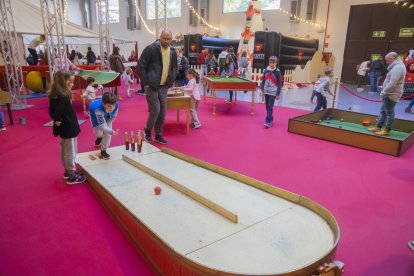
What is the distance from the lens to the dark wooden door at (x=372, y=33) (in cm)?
1277

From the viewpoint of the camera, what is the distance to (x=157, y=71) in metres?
4.62

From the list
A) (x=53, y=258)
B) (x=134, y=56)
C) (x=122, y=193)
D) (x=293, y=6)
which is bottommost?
(x=53, y=258)

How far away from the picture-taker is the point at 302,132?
567 centimetres

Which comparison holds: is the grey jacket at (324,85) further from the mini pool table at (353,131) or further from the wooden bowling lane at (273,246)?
the wooden bowling lane at (273,246)

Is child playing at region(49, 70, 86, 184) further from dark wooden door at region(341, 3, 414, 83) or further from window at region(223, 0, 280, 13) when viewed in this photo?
window at region(223, 0, 280, 13)

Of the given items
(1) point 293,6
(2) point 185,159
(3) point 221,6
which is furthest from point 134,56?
(2) point 185,159

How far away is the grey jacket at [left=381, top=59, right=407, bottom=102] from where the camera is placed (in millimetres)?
4871

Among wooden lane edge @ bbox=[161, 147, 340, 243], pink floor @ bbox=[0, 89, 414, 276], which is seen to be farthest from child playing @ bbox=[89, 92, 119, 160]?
wooden lane edge @ bbox=[161, 147, 340, 243]

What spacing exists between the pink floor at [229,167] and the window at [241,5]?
1220 centimetres

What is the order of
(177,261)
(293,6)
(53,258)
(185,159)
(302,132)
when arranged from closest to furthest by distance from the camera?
1. (177,261)
2. (53,258)
3. (185,159)
4. (302,132)
5. (293,6)

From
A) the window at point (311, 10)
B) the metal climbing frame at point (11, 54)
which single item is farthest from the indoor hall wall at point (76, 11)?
the window at point (311, 10)

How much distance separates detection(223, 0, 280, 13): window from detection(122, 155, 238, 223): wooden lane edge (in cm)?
1499

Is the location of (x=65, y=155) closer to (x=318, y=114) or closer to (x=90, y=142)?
(x=90, y=142)

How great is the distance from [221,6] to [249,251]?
1832 cm
